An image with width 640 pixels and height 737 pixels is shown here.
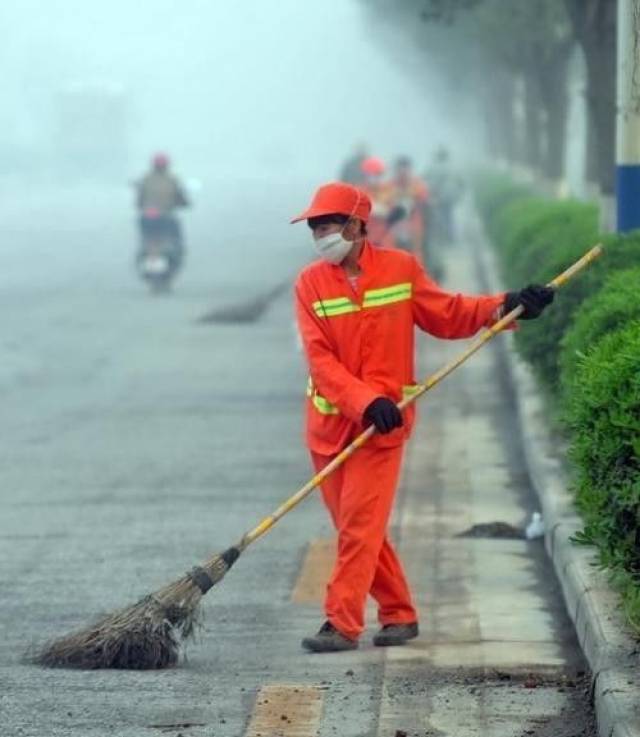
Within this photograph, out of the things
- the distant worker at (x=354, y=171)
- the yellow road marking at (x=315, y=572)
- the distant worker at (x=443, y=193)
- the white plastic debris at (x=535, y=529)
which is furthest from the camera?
the distant worker at (x=443, y=193)

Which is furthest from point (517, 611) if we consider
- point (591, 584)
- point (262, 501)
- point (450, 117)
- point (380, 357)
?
point (450, 117)

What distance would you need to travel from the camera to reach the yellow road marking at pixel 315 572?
9.60m

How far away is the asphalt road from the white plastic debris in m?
0.18

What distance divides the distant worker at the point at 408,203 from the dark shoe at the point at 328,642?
52.8 feet

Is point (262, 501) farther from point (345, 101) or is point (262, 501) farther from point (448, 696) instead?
point (345, 101)

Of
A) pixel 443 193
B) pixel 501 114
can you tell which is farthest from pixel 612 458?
pixel 501 114

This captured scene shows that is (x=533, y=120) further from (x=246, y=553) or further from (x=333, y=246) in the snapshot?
(x=333, y=246)

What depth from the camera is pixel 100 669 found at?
26.7 feet

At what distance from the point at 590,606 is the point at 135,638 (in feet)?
4.97

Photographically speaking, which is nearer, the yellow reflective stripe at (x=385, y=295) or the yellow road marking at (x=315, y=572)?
the yellow reflective stripe at (x=385, y=295)

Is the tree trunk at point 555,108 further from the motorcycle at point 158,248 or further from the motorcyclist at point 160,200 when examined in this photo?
the motorcyclist at point 160,200

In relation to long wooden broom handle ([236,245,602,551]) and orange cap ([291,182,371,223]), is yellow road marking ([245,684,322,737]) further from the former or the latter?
orange cap ([291,182,371,223])

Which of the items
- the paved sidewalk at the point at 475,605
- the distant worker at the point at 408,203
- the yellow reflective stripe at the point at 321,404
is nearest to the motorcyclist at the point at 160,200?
the distant worker at the point at 408,203

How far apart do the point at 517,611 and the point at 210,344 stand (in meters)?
12.8
